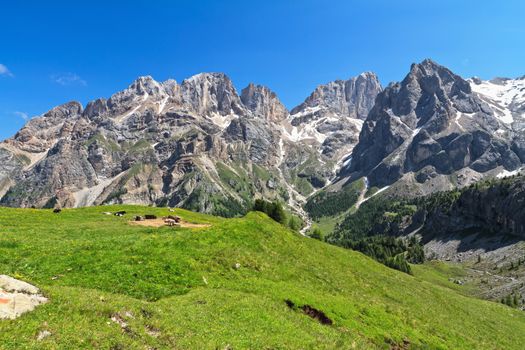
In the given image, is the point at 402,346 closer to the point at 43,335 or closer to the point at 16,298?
the point at 43,335

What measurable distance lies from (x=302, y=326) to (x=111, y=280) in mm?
14629

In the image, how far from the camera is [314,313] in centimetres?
2942

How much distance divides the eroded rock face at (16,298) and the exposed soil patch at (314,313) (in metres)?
18.0

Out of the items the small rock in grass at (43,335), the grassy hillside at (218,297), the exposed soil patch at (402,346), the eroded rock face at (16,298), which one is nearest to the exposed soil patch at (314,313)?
the grassy hillside at (218,297)

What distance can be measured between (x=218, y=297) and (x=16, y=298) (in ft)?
44.4

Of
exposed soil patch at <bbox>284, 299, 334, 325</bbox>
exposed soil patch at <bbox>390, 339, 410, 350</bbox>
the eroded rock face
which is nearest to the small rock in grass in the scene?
the eroded rock face

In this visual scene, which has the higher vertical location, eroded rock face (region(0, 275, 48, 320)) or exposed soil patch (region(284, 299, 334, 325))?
eroded rock face (region(0, 275, 48, 320))

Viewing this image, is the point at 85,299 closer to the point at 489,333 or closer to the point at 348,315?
the point at 348,315

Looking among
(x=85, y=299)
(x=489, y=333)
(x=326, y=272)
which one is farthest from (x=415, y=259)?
(x=85, y=299)

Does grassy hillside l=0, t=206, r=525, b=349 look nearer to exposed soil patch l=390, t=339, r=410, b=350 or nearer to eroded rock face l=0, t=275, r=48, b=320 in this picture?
exposed soil patch l=390, t=339, r=410, b=350

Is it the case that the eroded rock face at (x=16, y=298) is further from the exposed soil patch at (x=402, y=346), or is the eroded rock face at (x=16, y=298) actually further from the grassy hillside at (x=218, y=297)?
the exposed soil patch at (x=402, y=346)

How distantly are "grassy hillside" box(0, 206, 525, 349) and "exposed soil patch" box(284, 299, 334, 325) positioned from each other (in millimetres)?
497

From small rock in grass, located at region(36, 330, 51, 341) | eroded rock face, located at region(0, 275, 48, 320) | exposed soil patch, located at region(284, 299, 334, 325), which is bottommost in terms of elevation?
exposed soil patch, located at region(284, 299, 334, 325)

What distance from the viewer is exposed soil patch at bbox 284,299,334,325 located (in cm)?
2894
